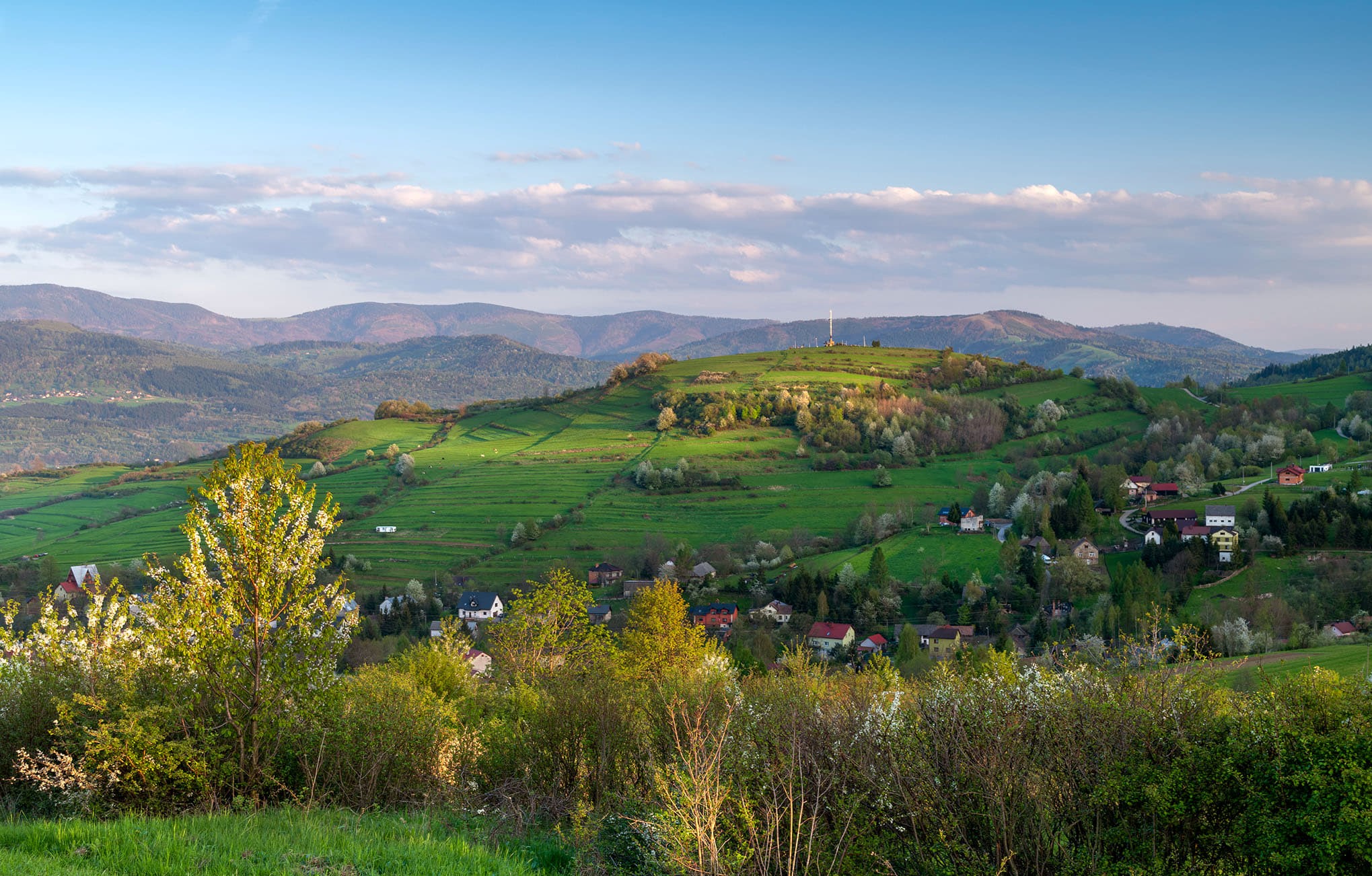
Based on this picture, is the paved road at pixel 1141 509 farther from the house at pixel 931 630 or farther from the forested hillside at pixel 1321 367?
the forested hillside at pixel 1321 367

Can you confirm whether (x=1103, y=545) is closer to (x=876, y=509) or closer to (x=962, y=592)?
(x=962, y=592)

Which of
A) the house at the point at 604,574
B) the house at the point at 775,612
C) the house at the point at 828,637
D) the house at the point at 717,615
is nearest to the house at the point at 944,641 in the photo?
the house at the point at 828,637

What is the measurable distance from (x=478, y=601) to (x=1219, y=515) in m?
63.9

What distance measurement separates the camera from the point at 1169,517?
7675 centimetres

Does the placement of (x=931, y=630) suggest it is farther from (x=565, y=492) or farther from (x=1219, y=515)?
(x=565, y=492)

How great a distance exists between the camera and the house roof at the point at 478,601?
73875mm

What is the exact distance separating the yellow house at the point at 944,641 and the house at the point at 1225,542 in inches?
851

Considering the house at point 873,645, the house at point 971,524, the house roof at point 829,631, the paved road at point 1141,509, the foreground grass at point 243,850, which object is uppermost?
the foreground grass at point 243,850

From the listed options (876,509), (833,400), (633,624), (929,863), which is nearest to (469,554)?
(876,509)

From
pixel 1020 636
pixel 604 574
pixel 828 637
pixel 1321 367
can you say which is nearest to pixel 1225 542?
pixel 1020 636

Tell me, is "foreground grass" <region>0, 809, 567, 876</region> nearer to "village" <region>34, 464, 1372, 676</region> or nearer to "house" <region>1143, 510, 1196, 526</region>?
"village" <region>34, 464, 1372, 676</region>

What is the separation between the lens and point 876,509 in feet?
312

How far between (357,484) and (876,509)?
67.6m

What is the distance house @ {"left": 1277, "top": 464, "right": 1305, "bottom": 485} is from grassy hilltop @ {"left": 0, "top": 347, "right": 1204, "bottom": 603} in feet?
97.4
